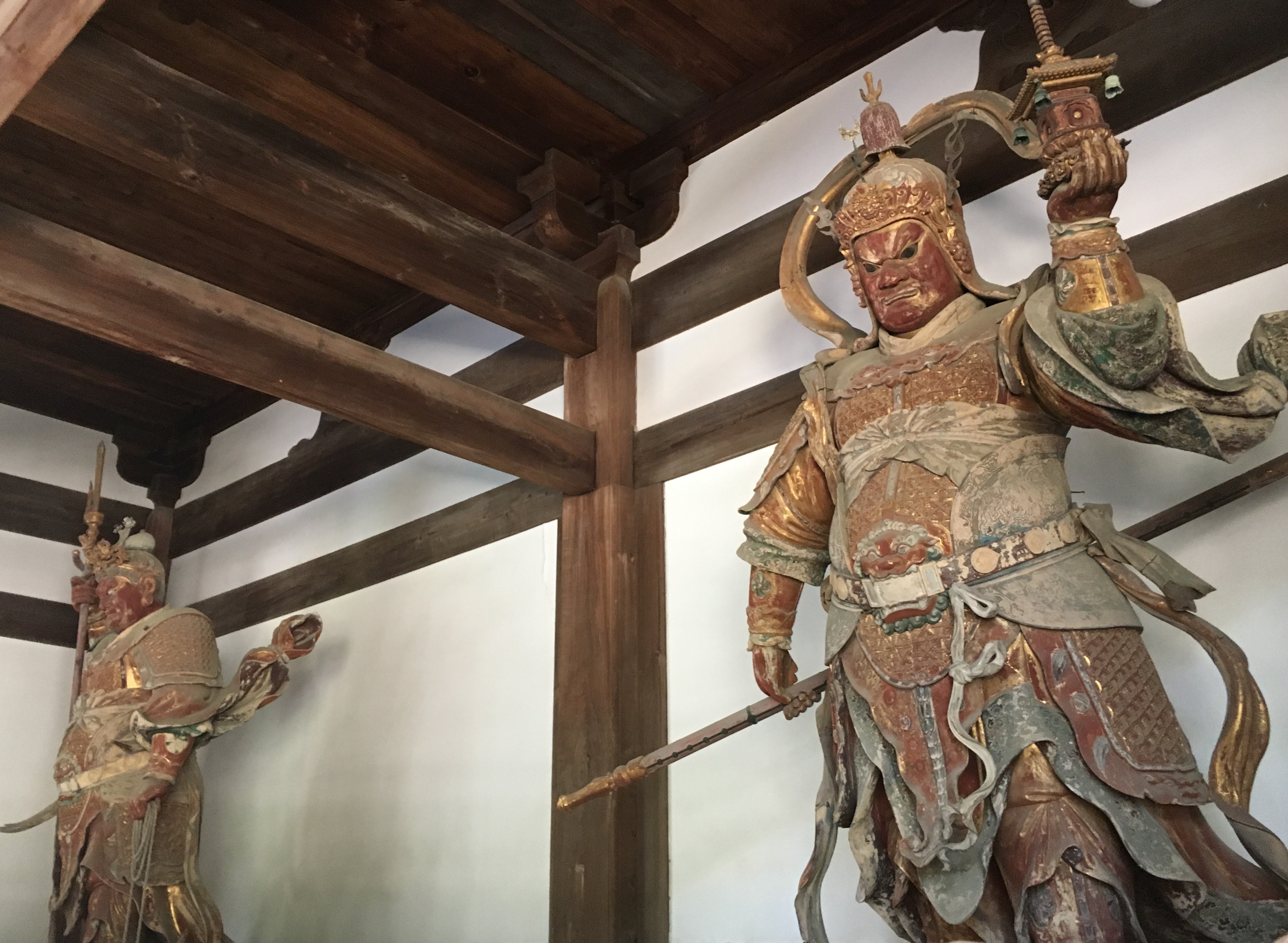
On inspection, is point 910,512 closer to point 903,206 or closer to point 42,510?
point 903,206

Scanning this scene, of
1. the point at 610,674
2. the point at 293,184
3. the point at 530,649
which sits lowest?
the point at 610,674

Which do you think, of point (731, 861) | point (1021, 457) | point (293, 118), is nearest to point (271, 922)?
point (731, 861)

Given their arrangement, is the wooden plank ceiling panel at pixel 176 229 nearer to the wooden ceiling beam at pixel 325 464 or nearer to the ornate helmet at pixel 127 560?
the wooden ceiling beam at pixel 325 464

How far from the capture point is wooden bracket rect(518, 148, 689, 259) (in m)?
2.97

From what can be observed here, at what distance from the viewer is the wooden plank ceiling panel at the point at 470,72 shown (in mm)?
2539

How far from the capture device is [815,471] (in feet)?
6.13

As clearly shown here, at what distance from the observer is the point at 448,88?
2770 millimetres

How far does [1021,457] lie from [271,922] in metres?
2.76

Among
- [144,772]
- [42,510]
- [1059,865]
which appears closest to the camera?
[1059,865]

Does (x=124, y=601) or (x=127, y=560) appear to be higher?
(x=127, y=560)

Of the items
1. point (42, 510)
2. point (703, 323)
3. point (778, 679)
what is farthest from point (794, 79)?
point (42, 510)

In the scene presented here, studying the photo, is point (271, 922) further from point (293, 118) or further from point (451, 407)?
point (293, 118)

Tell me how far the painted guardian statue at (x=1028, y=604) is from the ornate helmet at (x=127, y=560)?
2449mm

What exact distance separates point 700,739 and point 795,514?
0.43 m
